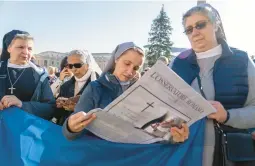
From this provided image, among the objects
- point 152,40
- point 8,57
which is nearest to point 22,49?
point 8,57

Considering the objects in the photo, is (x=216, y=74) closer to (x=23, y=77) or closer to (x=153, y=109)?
(x=153, y=109)

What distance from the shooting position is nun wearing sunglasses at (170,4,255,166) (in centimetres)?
201

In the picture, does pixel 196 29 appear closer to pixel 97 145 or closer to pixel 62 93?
pixel 97 145

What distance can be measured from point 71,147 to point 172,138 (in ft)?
2.13

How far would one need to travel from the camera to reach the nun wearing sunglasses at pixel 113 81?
6.90 ft

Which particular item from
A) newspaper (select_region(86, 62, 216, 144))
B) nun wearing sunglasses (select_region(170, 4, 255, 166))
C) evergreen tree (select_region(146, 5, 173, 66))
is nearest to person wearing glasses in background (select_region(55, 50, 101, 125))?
nun wearing sunglasses (select_region(170, 4, 255, 166))

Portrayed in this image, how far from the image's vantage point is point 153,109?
5.95ft

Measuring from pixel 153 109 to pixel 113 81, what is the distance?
1.70 feet

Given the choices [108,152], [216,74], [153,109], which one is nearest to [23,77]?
[108,152]

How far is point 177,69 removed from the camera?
2246mm

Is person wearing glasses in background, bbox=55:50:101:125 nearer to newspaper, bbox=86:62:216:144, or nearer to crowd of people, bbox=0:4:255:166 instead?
crowd of people, bbox=0:4:255:166

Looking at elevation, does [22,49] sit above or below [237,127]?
above

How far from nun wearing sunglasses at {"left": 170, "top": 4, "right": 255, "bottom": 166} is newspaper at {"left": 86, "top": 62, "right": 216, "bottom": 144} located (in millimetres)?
233

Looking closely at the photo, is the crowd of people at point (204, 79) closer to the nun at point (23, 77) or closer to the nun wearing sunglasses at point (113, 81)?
the nun wearing sunglasses at point (113, 81)
